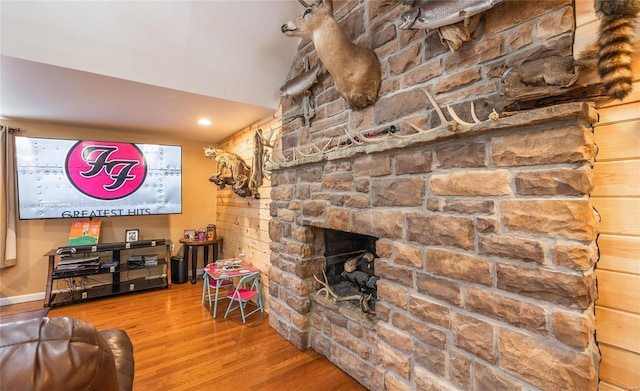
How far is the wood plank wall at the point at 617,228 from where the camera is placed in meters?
0.96

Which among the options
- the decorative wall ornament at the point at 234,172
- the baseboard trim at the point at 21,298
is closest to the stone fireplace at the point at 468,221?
the decorative wall ornament at the point at 234,172

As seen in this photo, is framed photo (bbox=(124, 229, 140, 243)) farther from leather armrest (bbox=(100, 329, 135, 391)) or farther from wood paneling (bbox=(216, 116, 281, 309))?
leather armrest (bbox=(100, 329, 135, 391))

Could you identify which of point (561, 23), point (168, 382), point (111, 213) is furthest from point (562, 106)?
point (111, 213)

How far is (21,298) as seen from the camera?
11.2 feet

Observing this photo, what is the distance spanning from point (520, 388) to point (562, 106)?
3.44 feet

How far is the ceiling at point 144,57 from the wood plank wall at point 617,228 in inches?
86.2

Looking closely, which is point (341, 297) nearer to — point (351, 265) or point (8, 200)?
point (351, 265)

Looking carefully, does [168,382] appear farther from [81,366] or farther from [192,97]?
[192,97]

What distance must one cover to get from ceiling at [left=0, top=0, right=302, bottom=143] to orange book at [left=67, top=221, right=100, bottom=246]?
1419mm

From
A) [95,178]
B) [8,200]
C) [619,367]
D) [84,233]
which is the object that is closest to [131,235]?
[84,233]

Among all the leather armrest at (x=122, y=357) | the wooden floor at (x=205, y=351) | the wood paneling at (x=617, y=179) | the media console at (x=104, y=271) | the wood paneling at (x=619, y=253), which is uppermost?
the wood paneling at (x=617, y=179)

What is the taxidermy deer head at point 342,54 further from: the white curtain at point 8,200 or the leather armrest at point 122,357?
the white curtain at point 8,200

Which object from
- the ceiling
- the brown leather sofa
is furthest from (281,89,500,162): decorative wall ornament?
the brown leather sofa

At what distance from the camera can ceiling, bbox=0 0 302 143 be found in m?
1.87
